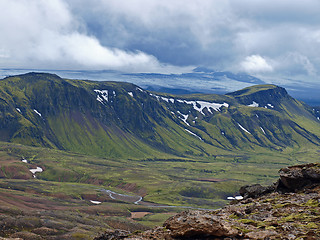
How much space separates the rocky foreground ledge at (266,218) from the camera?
123 feet

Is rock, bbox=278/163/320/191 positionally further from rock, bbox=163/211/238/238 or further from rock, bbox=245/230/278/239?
rock, bbox=163/211/238/238

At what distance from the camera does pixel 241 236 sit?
124 feet

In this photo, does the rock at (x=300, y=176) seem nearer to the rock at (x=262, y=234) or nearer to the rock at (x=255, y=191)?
the rock at (x=255, y=191)

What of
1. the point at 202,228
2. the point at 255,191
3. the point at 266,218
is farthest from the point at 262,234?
the point at 255,191

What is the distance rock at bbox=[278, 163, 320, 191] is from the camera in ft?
204

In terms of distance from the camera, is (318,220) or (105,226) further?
(105,226)

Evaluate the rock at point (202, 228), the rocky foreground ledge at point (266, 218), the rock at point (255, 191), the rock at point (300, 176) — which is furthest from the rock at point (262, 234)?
the rock at point (255, 191)

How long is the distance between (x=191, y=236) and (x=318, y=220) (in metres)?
16.7

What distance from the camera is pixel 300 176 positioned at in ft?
206

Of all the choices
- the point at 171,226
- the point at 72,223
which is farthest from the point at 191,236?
the point at 72,223

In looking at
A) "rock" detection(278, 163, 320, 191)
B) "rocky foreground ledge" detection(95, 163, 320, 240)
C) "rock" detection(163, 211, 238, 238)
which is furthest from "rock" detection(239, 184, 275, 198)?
"rock" detection(163, 211, 238, 238)

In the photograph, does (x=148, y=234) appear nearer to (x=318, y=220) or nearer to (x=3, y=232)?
(x=318, y=220)

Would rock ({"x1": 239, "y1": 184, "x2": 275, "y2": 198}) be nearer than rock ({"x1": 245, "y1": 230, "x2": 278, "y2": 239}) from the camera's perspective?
No

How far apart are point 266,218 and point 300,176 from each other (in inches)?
721
